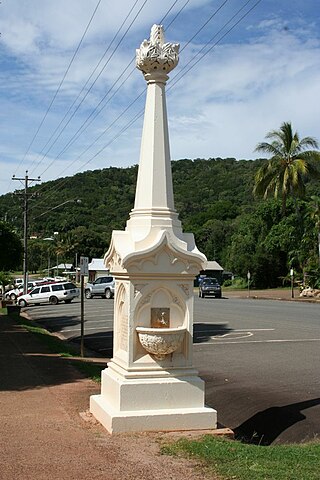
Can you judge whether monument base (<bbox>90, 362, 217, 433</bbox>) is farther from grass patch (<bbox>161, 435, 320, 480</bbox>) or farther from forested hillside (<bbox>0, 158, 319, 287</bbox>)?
forested hillside (<bbox>0, 158, 319, 287</bbox>)

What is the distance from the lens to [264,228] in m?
59.3

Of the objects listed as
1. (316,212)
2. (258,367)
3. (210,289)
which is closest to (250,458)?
(258,367)

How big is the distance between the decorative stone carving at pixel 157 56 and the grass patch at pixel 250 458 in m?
4.48

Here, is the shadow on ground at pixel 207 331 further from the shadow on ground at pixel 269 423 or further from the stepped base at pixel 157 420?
the stepped base at pixel 157 420

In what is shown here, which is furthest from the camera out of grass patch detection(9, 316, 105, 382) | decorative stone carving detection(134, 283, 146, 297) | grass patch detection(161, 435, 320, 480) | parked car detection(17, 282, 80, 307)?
parked car detection(17, 282, 80, 307)

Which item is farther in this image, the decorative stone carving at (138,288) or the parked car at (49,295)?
the parked car at (49,295)

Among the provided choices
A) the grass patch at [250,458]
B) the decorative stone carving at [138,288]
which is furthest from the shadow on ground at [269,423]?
the decorative stone carving at [138,288]

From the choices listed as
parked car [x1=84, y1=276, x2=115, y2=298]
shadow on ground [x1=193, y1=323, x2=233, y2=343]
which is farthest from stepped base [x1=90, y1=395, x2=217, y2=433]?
parked car [x1=84, y1=276, x2=115, y2=298]

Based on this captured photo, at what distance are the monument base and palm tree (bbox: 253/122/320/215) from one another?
44.3 metres

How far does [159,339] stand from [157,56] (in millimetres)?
3500

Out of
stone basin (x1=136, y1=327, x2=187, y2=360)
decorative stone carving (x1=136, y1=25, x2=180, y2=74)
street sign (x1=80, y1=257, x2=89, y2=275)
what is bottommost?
stone basin (x1=136, y1=327, x2=187, y2=360)

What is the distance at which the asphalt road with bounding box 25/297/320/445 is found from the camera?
8.87m

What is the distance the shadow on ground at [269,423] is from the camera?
8.21 m

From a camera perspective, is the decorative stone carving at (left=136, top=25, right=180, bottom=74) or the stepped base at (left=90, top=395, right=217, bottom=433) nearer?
A: the stepped base at (left=90, top=395, right=217, bottom=433)
